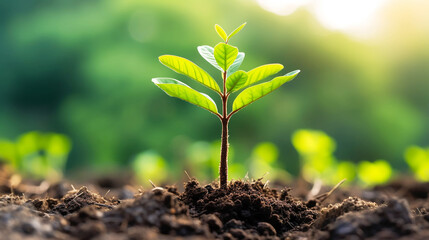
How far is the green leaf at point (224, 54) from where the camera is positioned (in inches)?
55.1

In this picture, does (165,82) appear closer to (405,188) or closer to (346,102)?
(405,188)

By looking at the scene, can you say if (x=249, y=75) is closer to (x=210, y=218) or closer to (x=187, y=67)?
(x=187, y=67)

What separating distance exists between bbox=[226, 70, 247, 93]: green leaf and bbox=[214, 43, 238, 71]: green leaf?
0.18 feet

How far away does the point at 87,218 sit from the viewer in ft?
3.89

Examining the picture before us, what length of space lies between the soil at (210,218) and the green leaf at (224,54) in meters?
0.45

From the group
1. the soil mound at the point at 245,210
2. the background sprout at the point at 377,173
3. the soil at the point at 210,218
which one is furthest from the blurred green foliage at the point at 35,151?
the background sprout at the point at 377,173

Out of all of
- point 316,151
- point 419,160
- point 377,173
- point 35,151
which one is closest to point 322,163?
point 316,151

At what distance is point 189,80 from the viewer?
330 inches

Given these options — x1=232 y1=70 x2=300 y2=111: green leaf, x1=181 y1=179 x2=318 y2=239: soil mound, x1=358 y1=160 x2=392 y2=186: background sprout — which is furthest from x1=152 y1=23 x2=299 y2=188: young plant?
x1=358 y1=160 x2=392 y2=186: background sprout

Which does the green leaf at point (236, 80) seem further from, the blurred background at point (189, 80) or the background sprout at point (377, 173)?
the blurred background at point (189, 80)

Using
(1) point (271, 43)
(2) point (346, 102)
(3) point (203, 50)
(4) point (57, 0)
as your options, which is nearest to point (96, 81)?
(4) point (57, 0)

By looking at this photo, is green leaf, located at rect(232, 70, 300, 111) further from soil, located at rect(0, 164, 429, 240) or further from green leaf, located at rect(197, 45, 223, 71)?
soil, located at rect(0, 164, 429, 240)

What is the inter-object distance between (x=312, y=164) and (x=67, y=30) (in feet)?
22.0

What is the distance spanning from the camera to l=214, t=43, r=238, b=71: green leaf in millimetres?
1399
